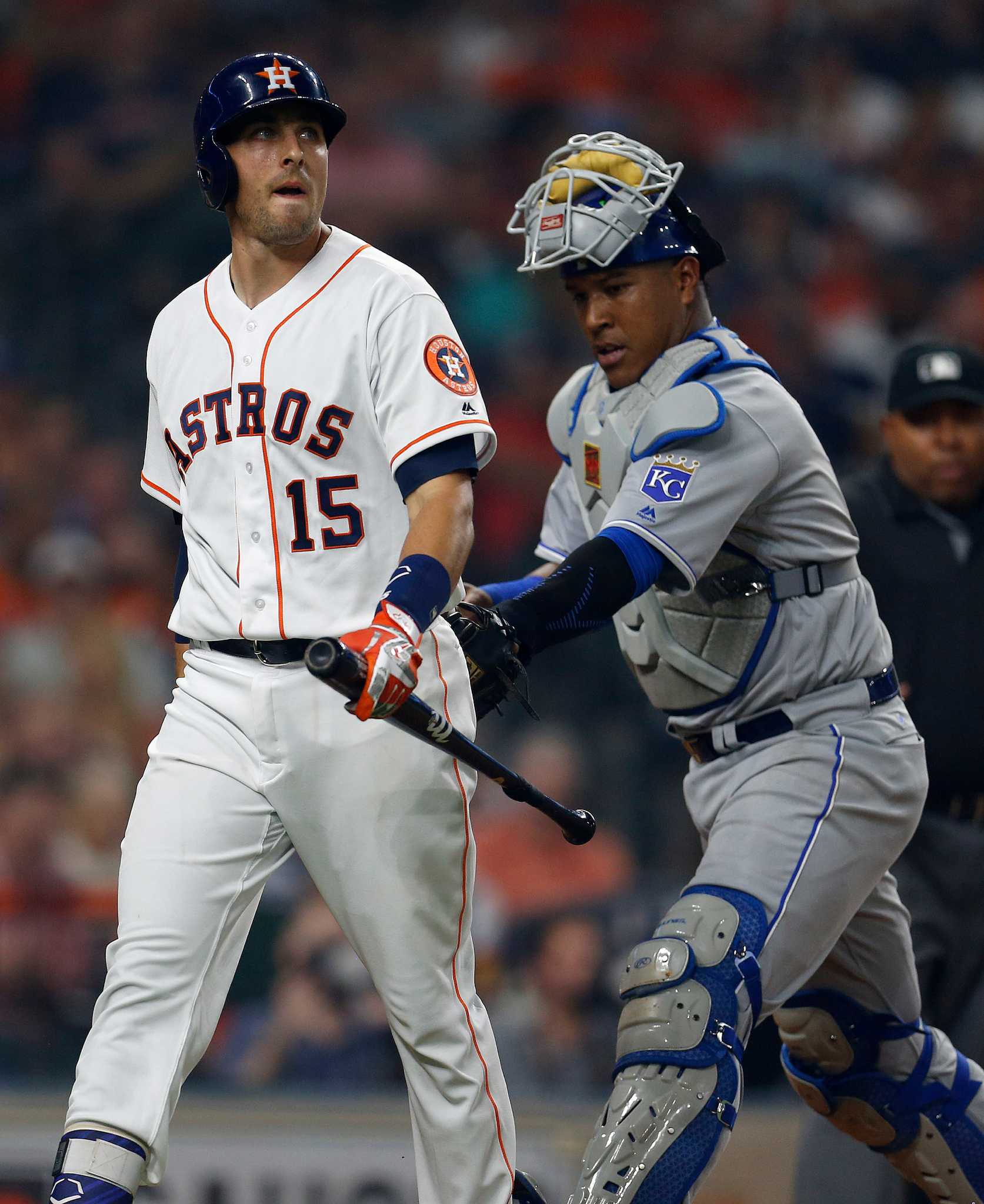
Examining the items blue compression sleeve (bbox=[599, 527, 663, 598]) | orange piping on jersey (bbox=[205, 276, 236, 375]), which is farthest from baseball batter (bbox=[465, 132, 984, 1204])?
orange piping on jersey (bbox=[205, 276, 236, 375])

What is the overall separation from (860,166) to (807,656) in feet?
18.9

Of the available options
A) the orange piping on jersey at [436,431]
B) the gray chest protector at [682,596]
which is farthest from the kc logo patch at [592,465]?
the orange piping on jersey at [436,431]

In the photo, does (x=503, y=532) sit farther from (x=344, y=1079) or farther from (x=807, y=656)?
(x=807, y=656)

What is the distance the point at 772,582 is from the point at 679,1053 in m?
0.89

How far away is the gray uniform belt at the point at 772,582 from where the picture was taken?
9.95 feet

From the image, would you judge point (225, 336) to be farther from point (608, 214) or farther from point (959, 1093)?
point (959, 1093)

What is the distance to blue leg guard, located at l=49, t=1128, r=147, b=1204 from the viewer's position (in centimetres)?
236

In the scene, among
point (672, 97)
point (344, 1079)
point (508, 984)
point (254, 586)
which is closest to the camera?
point (254, 586)

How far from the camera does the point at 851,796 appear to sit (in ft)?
9.75

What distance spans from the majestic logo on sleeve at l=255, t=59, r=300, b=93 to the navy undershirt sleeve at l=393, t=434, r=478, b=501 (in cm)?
66

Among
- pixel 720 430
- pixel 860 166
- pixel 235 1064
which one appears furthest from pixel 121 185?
pixel 720 430

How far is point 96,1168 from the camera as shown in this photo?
237 centimetres

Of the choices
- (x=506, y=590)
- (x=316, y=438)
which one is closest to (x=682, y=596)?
(x=506, y=590)

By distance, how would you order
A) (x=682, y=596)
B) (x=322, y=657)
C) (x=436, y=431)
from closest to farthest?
(x=322, y=657)
(x=436, y=431)
(x=682, y=596)
